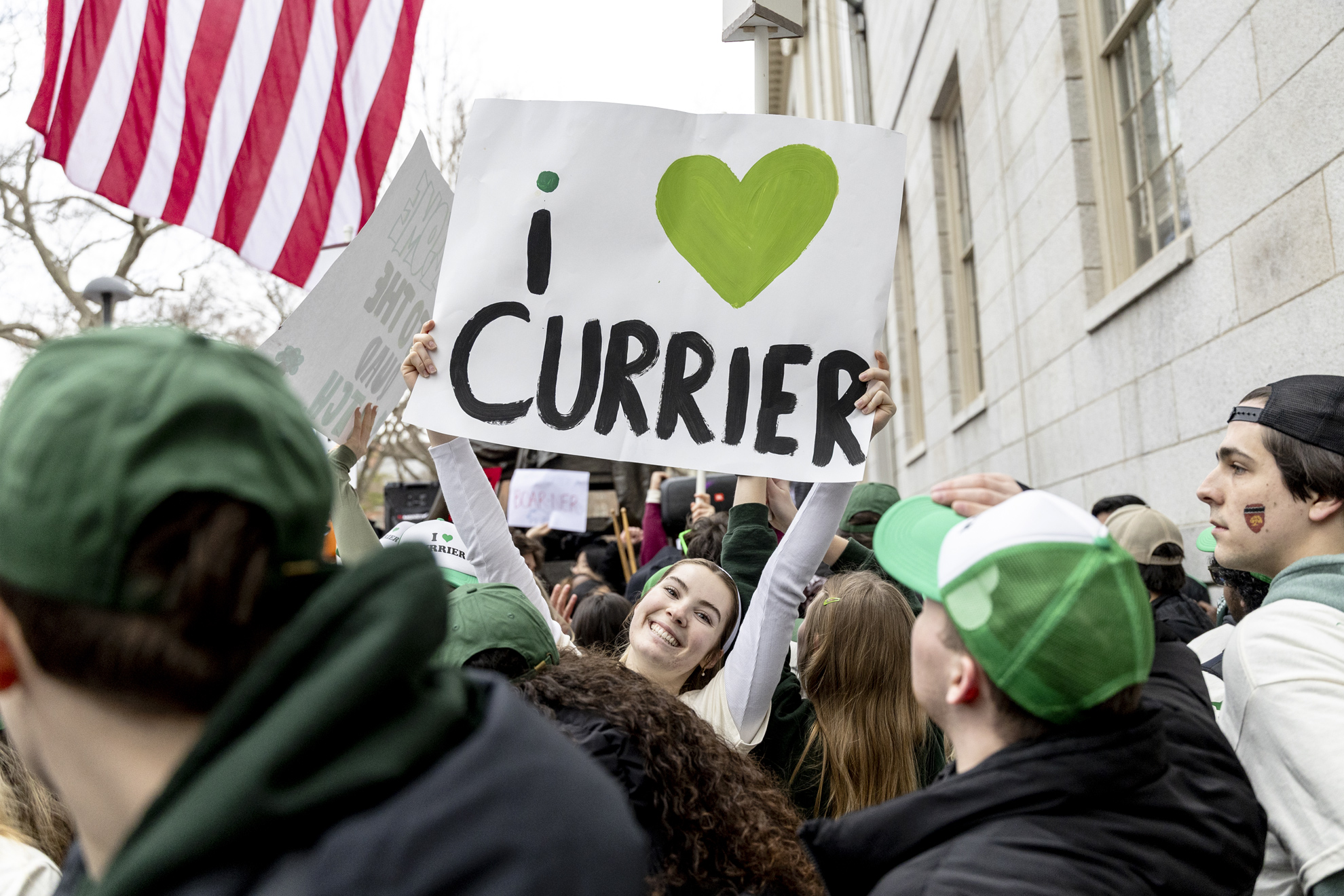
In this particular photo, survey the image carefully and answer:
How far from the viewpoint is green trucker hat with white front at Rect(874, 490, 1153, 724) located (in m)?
1.39

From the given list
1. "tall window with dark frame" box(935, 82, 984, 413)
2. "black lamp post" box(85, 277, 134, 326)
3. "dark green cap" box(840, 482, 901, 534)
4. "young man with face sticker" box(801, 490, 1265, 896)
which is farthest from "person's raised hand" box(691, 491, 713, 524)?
"black lamp post" box(85, 277, 134, 326)

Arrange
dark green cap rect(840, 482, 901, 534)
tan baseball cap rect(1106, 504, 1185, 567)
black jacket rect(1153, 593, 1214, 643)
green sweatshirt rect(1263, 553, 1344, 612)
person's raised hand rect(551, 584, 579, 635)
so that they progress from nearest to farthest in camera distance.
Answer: green sweatshirt rect(1263, 553, 1344, 612) < black jacket rect(1153, 593, 1214, 643) < tan baseball cap rect(1106, 504, 1185, 567) < dark green cap rect(840, 482, 901, 534) < person's raised hand rect(551, 584, 579, 635)

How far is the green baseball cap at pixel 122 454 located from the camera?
0.79 m

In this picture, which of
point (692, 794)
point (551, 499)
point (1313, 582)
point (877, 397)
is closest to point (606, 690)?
point (692, 794)

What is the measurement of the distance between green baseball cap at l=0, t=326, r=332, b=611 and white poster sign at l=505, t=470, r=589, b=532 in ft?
23.0

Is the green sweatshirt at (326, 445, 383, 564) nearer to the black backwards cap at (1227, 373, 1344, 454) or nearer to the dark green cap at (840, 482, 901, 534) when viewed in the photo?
the dark green cap at (840, 482, 901, 534)

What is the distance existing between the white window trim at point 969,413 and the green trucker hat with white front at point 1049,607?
28.3ft

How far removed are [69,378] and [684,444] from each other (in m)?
2.14

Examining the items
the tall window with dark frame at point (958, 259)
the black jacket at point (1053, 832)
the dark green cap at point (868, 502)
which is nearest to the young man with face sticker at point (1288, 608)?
the black jacket at point (1053, 832)

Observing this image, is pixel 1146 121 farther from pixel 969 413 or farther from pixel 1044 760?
pixel 1044 760

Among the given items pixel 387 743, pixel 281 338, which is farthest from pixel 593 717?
pixel 281 338

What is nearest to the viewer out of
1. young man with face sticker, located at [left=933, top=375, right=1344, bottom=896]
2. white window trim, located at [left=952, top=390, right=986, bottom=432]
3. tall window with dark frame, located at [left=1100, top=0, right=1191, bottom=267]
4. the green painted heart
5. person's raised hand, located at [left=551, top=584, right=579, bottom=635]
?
young man with face sticker, located at [left=933, top=375, right=1344, bottom=896]

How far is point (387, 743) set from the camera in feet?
2.65

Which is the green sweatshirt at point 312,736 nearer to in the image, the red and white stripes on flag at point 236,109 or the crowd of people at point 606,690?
the crowd of people at point 606,690
